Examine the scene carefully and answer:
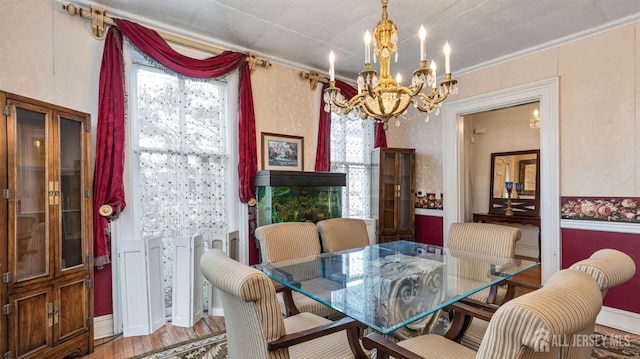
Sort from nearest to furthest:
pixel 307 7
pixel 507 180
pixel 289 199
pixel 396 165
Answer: pixel 307 7
pixel 289 199
pixel 396 165
pixel 507 180

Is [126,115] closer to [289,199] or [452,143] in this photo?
[289,199]

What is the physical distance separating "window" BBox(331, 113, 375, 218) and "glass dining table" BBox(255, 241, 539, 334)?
1.57 metres

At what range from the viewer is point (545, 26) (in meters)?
2.84

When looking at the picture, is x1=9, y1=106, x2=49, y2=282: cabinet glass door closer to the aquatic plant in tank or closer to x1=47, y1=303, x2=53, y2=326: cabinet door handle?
x1=47, y1=303, x2=53, y2=326: cabinet door handle

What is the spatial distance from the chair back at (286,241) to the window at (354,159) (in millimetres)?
1527

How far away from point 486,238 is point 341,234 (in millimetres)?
1245

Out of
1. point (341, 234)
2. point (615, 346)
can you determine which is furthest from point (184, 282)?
point (615, 346)

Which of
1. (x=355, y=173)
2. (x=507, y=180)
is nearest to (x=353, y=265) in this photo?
(x=355, y=173)

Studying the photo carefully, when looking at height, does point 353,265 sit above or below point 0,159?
below

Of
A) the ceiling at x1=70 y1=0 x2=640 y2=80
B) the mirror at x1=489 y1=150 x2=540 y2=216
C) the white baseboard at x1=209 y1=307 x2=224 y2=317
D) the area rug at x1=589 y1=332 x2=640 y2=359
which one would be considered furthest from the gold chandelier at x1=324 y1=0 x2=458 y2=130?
the mirror at x1=489 y1=150 x2=540 y2=216

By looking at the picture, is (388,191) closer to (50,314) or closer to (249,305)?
(249,305)

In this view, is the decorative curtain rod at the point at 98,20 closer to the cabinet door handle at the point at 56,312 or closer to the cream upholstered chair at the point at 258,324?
the cabinet door handle at the point at 56,312

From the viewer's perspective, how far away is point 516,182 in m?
5.13

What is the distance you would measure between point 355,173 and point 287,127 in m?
1.27
